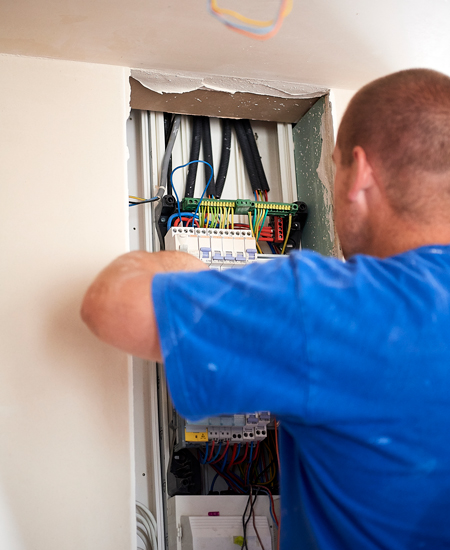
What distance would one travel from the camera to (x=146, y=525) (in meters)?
1.68

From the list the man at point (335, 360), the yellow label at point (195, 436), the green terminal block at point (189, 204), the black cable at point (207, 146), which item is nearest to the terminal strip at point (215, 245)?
the green terminal block at point (189, 204)

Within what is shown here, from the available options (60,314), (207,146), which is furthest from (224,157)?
(60,314)

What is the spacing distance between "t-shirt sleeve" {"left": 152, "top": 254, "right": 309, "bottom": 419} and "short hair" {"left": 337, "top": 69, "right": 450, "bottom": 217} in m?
0.27

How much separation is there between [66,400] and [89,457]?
5.9 inches

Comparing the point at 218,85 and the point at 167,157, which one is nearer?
the point at 218,85

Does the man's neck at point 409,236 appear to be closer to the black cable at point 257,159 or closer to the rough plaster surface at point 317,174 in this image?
the rough plaster surface at point 317,174

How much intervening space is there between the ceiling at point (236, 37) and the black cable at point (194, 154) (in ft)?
1.14

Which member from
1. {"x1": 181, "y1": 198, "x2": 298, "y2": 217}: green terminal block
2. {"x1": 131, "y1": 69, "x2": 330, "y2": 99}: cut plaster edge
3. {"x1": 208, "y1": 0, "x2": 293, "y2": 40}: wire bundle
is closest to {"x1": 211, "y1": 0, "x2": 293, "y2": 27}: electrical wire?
{"x1": 208, "y1": 0, "x2": 293, "y2": 40}: wire bundle

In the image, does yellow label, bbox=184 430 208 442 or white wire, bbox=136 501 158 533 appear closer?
yellow label, bbox=184 430 208 442

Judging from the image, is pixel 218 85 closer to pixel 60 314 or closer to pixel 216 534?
pixel 60 314

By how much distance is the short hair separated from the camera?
835 mm

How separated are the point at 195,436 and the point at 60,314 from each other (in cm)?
53

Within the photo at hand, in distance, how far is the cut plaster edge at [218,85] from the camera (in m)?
1.71

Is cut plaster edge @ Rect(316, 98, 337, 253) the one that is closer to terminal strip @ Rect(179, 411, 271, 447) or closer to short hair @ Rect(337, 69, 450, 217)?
terminal strip @ Rect(179, 411, 271, 447)
